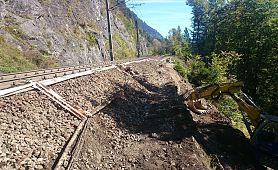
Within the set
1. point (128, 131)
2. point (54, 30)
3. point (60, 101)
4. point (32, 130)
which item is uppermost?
point (54, 30)

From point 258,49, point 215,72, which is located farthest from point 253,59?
point 215,72

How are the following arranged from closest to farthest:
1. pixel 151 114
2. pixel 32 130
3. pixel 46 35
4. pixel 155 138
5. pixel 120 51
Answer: pixel 32 130 < pixel 155 138 < pixel 151 114 < pixel 46 35 < pixel 120 51

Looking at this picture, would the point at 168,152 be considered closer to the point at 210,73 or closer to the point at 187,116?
the point at 187,116

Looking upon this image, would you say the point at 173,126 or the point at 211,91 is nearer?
the point at 173,126

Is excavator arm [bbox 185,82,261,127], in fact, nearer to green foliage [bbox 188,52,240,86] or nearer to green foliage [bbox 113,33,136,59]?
green foliage [bbox 188,52,240,86]

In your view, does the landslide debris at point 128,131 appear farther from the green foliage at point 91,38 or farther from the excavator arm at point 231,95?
the green foliage at point 91,38

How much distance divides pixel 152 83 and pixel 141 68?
392 cm

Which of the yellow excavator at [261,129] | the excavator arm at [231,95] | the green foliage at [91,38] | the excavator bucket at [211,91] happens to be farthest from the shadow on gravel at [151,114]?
the green foliage at [91,38]

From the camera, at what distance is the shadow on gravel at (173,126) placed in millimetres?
11281

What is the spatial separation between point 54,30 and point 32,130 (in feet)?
97.0

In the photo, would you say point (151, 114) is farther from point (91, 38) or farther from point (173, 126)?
point (91, 38)

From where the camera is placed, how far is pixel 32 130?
8547 millimetres

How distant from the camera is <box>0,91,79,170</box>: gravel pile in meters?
7.41

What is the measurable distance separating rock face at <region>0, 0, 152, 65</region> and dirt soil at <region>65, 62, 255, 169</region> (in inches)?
665
